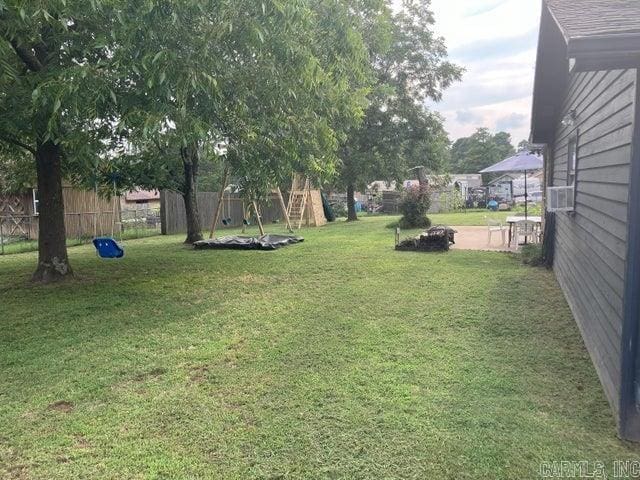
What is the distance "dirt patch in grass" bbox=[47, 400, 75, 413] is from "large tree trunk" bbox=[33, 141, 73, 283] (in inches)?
165

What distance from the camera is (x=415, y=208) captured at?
15.1 m

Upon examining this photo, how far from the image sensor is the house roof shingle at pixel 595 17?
2.41 metres

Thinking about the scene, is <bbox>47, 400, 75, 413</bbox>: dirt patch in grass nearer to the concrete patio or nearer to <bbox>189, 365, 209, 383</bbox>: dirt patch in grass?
<bbox>189, 365, 209, 383</bbox>: dirt patch in grass

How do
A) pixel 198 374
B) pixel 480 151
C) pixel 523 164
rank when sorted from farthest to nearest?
pixel 480 151 < pixel 523 164 < pixel 198 374

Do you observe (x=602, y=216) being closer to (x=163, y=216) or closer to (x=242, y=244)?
(x=242, y=244)

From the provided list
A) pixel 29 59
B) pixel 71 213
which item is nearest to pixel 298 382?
pixel 29 59

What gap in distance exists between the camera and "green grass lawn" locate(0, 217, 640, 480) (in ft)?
8.34

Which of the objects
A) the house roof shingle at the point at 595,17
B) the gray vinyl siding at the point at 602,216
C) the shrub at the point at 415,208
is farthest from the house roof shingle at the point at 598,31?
the shrub at the point at 415,208

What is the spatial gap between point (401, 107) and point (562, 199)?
50.0ft

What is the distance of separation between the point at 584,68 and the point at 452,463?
2256 mm

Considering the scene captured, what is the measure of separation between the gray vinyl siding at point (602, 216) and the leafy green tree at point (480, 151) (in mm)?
53461

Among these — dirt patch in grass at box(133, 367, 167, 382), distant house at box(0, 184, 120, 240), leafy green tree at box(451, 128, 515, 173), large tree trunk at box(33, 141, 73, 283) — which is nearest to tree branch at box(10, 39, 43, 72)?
large tree trunk at box(33, 141, 73, 283)

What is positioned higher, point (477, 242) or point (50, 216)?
point (50, 216)

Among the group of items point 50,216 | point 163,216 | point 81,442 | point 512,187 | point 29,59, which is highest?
point 29,59
